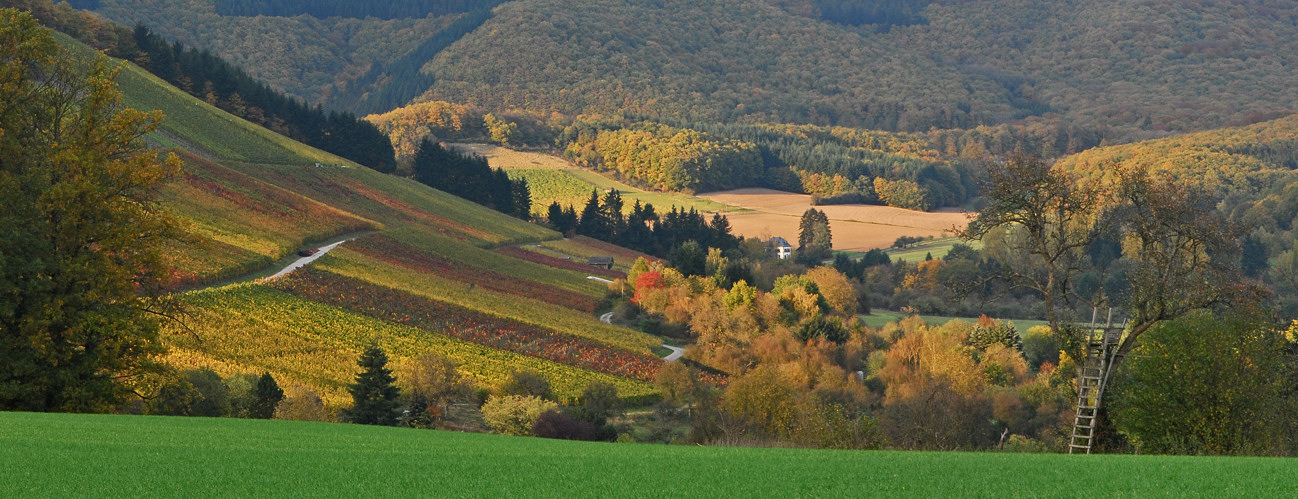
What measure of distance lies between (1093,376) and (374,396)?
2107cm

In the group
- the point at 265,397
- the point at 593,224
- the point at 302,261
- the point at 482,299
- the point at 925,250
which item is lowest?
the point at 482,299

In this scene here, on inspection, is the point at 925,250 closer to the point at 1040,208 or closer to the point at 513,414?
the point at 513,414

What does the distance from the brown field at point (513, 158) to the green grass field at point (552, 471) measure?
140 meters

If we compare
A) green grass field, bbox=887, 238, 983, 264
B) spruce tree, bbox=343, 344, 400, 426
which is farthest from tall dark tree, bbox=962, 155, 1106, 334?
green grass field, bbox=887, 238, 983, 264

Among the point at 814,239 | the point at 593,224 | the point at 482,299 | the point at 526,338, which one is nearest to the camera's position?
the point at 526,338

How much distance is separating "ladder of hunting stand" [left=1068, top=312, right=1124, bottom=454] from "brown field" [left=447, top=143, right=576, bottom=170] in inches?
5219

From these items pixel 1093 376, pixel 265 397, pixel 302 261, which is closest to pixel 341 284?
pixel 302 261

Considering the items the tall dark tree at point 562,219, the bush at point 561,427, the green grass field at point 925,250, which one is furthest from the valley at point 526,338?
the green grass field at point 925,250

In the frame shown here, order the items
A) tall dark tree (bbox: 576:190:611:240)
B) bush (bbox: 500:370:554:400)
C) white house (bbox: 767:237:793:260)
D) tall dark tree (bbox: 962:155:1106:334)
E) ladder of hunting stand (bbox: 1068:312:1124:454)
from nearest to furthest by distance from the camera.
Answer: ladder of hunting stand (bbox: 1068:312:1124:454) < tall dark tree (bbox: 962:155:1106:334) < bush (bbox: 500:370:554:400) < tall dark tree (bbox: 576:190:611:240) < white house (bbox: 767:237:793:260)

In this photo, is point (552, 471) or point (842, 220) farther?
point (842, 220)

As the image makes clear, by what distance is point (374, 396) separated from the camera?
3394 cm

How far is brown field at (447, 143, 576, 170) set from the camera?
158 metres

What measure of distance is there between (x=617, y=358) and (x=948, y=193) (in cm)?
12460

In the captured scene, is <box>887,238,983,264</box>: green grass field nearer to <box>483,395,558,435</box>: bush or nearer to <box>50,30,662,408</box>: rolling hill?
<box>50,30,662,408</box>: rolling hill
